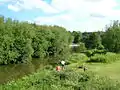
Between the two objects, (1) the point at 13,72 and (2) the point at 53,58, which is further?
(2) the point at 53,58

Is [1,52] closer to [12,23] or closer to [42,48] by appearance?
[12,23]

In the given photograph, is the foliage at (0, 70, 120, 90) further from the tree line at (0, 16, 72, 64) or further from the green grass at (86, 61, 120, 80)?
the tree line at (0, 16, 72, 64)

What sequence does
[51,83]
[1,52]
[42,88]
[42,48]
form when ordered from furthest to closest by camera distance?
[42,48]
[1,52]
[51,83]
[42,88]

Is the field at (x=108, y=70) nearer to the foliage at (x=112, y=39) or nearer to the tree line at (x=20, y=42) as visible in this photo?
the tree line at (x=20, y=42)

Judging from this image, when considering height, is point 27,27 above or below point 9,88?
above

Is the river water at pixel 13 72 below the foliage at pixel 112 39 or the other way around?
below

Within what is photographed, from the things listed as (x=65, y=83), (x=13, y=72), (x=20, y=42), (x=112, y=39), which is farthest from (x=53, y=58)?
(x=65, y=83)

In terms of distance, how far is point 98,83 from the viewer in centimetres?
2261

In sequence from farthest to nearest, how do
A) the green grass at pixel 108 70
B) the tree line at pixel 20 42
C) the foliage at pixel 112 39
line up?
1. the foliage at pixel 112 39
2. the tree line at pixel 20 42
3. the green grass at pixel 108 70

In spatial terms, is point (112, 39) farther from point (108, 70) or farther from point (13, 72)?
point (108, 70)

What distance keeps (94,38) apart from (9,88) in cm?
9442

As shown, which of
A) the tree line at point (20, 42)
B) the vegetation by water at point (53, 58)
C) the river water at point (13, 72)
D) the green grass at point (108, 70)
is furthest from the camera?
the tree line at point (20, 42)

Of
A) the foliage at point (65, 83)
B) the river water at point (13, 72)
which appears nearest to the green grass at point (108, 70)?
the foliage at point (65, 83)

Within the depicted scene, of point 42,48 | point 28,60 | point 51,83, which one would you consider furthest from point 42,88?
point 42,48
